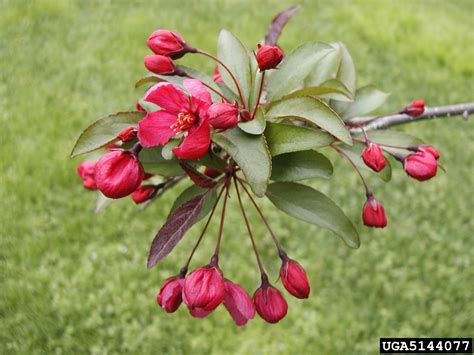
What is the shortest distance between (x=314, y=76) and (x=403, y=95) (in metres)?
3.24

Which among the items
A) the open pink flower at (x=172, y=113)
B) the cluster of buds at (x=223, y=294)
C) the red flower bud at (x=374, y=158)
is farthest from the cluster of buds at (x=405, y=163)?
the open pink flower at (x=172, y=113)

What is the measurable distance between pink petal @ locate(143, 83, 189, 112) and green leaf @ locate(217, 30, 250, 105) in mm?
204

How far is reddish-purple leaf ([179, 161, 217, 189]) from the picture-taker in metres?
0.96

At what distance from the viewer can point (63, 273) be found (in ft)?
9.53

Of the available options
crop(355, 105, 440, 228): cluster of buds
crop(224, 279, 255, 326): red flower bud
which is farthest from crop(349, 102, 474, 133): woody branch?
crop(224, 279, 255, 326): red flower bud

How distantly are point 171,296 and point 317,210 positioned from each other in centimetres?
31

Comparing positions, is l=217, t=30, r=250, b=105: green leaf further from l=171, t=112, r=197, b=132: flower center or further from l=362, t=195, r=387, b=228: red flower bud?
l=362, t=195, r=387, b=228: red flower bud

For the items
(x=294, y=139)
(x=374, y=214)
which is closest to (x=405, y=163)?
(x=374, y=214)

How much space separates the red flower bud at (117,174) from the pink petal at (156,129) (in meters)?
0.03

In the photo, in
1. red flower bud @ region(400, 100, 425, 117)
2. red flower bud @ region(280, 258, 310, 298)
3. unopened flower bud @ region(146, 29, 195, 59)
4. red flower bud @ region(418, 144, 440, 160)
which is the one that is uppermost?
unopened flower bud @ region(146, 29, 195, 59)

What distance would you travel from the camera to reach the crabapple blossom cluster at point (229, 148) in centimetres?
88

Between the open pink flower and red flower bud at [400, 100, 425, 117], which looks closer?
the open pink flower

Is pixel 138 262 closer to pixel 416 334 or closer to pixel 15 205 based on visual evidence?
pixel 15 205

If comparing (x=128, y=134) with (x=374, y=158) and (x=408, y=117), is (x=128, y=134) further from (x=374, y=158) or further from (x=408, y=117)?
(x=408, y=117)
